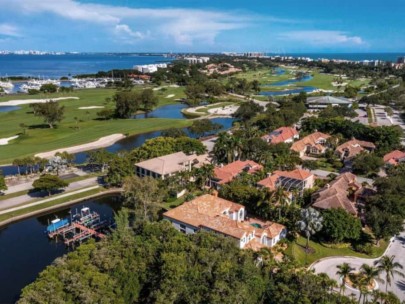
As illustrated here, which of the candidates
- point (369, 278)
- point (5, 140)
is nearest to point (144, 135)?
point (5, 140)

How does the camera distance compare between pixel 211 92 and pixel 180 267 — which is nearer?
pixel 180 267

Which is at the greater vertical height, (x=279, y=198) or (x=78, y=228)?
(x=279, y=198)

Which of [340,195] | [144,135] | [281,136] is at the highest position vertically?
[340,195]

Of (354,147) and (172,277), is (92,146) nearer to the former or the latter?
(354,147)

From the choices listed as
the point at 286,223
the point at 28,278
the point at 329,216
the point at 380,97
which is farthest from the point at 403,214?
the point at 380,97

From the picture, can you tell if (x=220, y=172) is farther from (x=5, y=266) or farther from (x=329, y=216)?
(x=5, y=266)

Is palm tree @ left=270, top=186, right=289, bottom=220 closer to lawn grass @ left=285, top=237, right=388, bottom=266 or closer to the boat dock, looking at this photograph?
lawn grass @ left=285, top=237, right=388, bottom=266
